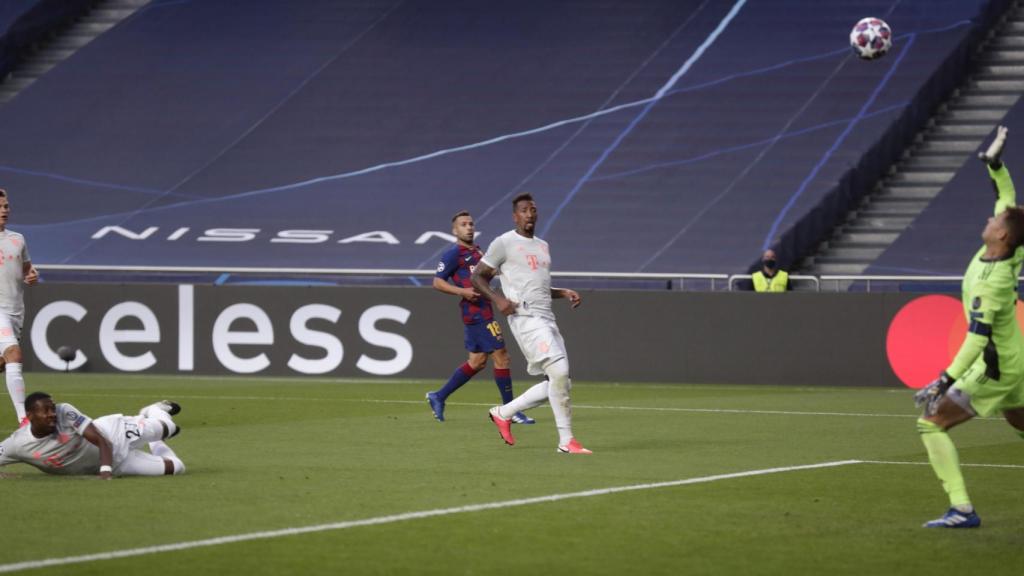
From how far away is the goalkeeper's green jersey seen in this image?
31.4ft

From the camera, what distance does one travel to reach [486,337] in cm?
1800

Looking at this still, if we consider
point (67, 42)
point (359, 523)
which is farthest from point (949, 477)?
point (67, 42)

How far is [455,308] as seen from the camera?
25688 mm

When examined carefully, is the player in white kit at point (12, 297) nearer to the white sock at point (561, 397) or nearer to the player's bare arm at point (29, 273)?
the player's bare arm at point (29, 273)

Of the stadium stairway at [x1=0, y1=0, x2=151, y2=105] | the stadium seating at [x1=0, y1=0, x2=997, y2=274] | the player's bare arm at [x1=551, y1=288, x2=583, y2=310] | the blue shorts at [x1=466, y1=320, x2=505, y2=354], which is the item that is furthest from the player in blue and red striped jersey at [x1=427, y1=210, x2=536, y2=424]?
the stadium stairway at [x1=0, y1=0, x2=151, y2=105]

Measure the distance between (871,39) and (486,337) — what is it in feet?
43.3

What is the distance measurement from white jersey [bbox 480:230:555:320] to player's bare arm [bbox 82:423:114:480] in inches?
155

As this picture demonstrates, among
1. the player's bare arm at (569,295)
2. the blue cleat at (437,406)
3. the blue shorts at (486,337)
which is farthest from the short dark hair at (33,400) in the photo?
the blue shorts at (486,337)

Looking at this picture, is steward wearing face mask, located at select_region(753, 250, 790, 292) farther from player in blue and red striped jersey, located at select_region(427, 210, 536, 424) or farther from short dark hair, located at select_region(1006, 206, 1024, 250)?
short dark hair, located at select_region(1006, 206, 1024, 250)

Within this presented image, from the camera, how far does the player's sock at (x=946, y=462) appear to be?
380 inches

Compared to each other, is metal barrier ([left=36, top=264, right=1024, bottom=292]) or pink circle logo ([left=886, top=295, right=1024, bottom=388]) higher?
metal barrier ([left=36, top=264, right=1024, bottom=292])

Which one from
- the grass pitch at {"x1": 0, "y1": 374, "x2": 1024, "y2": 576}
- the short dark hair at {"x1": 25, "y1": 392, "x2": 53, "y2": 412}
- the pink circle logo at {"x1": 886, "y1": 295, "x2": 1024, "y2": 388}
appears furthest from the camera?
the pink circle logo at {"x1": 886, "y1": 295, "x2": 1024, "y2": 388}

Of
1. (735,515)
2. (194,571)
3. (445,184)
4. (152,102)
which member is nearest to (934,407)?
(735,515)

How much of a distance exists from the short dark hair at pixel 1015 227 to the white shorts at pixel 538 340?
16.6ft
